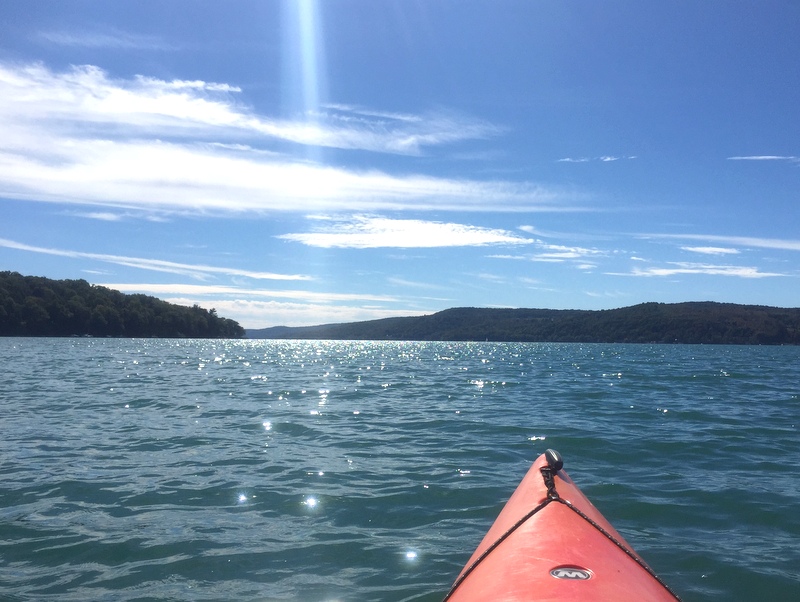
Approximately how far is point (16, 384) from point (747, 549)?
23303 millimetres

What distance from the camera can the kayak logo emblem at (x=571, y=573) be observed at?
403cm

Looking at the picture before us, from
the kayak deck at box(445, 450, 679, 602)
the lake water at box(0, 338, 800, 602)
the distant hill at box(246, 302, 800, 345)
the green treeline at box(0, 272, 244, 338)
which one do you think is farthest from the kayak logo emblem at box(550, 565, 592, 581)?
the distant hill at box(246, 302, 800, 345)

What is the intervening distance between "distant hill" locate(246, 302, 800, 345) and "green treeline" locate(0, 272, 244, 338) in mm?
77626

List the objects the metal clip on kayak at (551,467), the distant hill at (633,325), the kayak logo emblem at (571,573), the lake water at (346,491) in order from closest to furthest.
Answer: the kayak logo emblem at (571,573)
the lake water at (346,491)
the metal clip on kayak at (551,467)
the distant hill at (633,325)

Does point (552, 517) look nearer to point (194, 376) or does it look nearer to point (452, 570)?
point (452, 570)

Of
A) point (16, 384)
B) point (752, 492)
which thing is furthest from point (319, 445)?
point (16, 384)

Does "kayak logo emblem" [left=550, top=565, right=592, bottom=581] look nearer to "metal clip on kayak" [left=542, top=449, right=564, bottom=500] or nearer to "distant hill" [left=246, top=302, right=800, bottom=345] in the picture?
"metal clip on kayak" [left=542, top=449, right=564, bottom=500]

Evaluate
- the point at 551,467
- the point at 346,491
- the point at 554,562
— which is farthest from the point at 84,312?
the point at 554,562

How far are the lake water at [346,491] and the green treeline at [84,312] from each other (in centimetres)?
8755

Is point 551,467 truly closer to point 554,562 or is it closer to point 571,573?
point 554,562

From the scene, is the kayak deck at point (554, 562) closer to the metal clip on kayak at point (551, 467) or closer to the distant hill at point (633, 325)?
the metal clip on kayak at point (551, 467)

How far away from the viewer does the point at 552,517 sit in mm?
5309

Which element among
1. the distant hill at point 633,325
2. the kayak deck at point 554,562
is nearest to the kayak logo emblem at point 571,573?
the kayak deck at point 554,562

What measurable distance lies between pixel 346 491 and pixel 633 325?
147 meters
